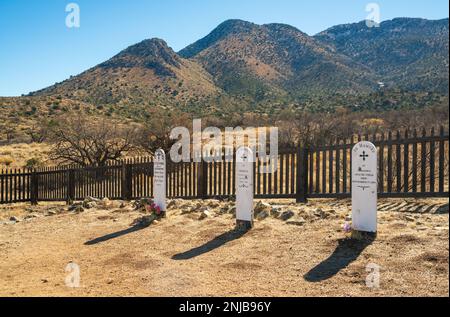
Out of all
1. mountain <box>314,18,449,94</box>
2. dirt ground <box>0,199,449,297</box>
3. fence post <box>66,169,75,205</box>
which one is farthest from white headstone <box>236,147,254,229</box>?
mountain <box>314,18,449,94</box>

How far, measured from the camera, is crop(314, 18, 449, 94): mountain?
246ft

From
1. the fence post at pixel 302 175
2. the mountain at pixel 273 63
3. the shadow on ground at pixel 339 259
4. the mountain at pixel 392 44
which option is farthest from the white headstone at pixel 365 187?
the mountain at pixel 273 63

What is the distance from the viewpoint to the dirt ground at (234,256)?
189 inches

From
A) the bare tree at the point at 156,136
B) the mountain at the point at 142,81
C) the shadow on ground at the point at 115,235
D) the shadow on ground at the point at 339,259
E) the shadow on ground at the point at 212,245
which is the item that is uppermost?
the mountain at the point at 142,81

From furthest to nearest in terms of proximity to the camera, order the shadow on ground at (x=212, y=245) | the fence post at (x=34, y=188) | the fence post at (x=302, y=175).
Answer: the fence post at (x=34, y=188) → the fence post at (x=302, y=175) → the shadow on ground at (x=212, y=245)

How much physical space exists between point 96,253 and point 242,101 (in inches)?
2606

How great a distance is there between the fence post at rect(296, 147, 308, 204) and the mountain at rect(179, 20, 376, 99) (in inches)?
2419

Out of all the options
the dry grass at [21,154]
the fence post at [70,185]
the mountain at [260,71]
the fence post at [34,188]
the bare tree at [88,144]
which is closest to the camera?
the fence post at [70,185]

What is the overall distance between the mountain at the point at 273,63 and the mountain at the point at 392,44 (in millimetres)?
4697

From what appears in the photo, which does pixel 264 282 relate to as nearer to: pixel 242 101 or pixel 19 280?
pixel 19 280

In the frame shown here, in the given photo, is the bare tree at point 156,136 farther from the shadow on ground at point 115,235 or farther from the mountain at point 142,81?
the mountain at point 142,81

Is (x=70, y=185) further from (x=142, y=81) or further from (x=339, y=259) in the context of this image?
(x=142, y=81)

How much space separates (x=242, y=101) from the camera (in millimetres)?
72125
